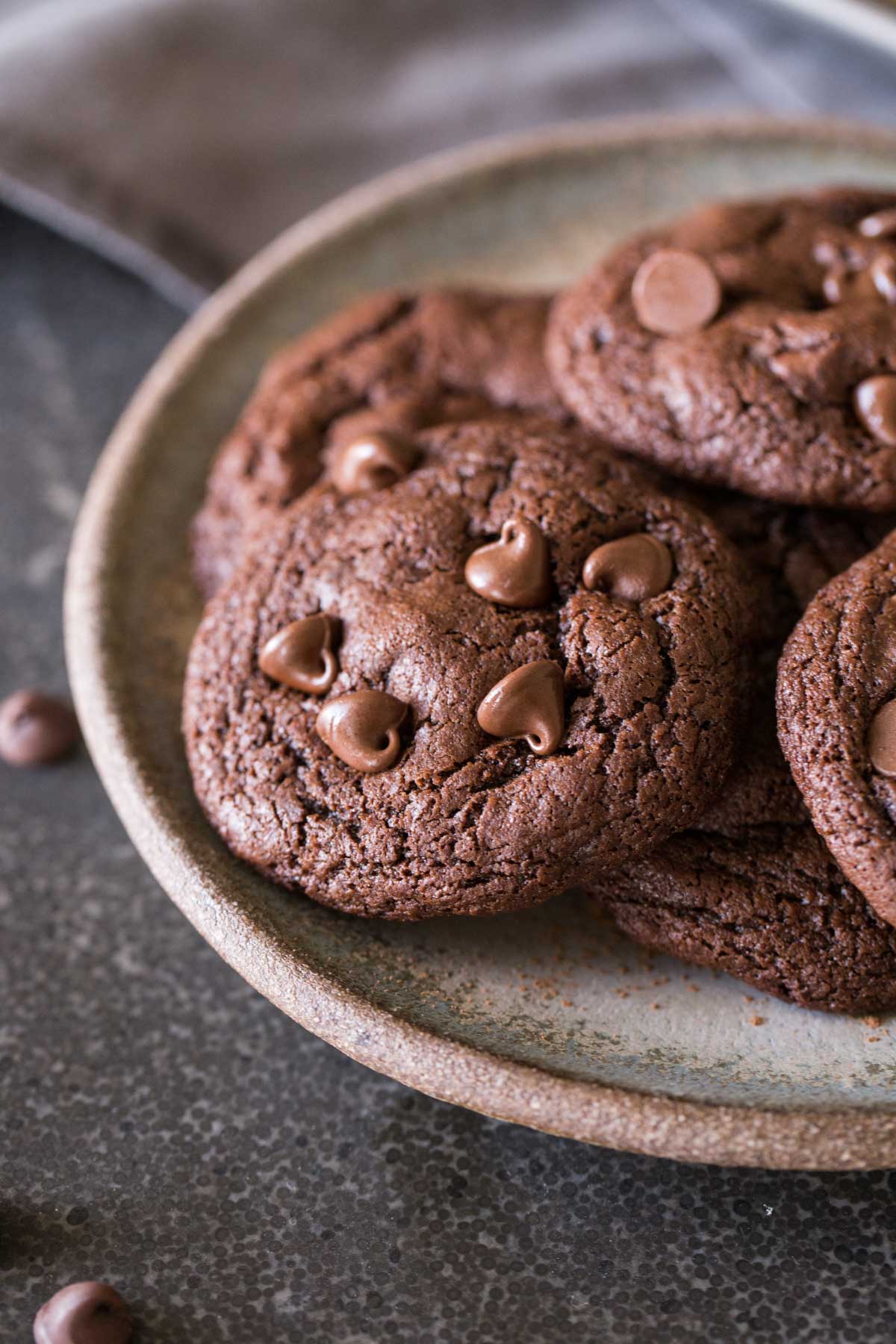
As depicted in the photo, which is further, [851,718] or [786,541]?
[786,541]

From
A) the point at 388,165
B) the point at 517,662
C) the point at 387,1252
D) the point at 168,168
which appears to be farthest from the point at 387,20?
the point at 387,1252

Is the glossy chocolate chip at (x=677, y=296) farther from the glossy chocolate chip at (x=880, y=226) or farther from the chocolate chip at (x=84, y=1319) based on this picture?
the chocolate chip at (x=84, y=1319)

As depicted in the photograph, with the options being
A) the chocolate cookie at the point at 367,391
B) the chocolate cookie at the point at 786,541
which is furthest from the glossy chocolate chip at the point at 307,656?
the chocolate cookie at the point at 786,541

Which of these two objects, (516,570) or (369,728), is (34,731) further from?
(516,570)

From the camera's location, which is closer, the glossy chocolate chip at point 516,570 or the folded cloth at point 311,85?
the glossy chocolate chip at point 516,570

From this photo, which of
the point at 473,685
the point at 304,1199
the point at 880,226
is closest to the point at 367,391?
the point at 473,685

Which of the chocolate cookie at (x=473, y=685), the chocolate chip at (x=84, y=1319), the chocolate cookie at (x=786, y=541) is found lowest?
the chocolate chip at (x=84, y=1319)

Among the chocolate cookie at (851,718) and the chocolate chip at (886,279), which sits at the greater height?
the chocolate chip at (886,279)
